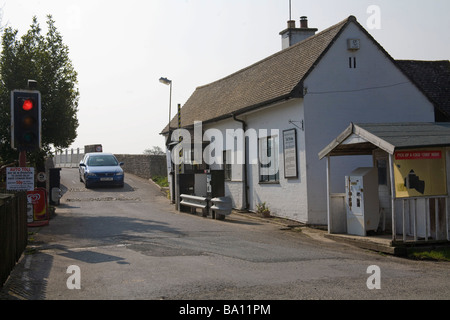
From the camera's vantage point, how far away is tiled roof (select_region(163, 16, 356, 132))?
1658cm

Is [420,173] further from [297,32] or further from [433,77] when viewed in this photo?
[297,32]

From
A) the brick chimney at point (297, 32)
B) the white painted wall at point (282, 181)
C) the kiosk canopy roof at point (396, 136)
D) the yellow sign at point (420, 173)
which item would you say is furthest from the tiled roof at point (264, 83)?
the yellow sign at point (420, 173)

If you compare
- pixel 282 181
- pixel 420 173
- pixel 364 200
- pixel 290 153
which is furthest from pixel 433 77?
pixel 420 173

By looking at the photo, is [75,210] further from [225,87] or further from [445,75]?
[445,75]

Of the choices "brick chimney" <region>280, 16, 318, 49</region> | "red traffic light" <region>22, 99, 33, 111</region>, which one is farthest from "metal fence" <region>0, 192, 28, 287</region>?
"brick chimney" <region>280, 16, 318, 49</region>

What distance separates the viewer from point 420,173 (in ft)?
37.8

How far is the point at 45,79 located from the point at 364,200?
37.4 ft

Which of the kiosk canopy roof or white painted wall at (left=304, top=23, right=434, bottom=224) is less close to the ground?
white painted wall at (left=304, top=23, right=434, bottom=224)

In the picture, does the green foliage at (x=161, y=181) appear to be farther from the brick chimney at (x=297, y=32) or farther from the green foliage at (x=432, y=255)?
the green foliage at (x=432, y=255)

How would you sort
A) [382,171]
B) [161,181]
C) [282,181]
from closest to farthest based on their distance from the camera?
[382,171] < [282,181] < [161,181]

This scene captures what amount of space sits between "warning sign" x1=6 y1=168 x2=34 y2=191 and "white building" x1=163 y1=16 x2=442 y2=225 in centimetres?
820

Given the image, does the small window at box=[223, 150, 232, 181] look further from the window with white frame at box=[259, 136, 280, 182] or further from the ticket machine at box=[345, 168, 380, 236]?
the ticket machine at box=[345, 168, 380, 236]

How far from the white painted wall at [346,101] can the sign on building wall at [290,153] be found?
0.59 metres
